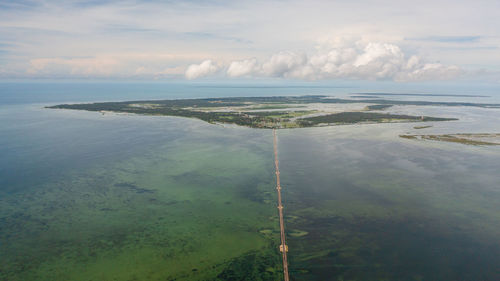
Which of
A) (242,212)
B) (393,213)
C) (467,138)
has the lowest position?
(393,213)

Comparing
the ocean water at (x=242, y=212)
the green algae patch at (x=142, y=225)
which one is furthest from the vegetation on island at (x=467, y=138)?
the green algae patch at (x=142, y=225)

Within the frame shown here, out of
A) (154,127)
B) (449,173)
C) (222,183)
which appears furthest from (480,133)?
(154,127)

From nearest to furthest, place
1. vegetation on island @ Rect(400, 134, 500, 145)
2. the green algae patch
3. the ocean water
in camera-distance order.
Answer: the green algae patch < the ocean water < vegetation on island @ Rect(400, 134, 500, 145)

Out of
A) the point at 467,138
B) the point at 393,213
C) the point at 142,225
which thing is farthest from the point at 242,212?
the point at 467,138

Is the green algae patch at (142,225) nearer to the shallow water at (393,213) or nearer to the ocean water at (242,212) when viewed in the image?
the ocean water at (242,212)

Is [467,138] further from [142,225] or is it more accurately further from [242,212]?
[142,225]

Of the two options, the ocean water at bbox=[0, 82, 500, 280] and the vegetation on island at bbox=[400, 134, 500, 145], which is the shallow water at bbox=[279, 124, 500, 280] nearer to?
the ocean water at bbox=[0, 82, 500, 280]

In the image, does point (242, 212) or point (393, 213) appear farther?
point (242, 212)

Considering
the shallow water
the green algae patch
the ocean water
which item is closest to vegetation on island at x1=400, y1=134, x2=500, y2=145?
the ocean water

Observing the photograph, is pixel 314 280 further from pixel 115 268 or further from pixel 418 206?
pixel 418 206
